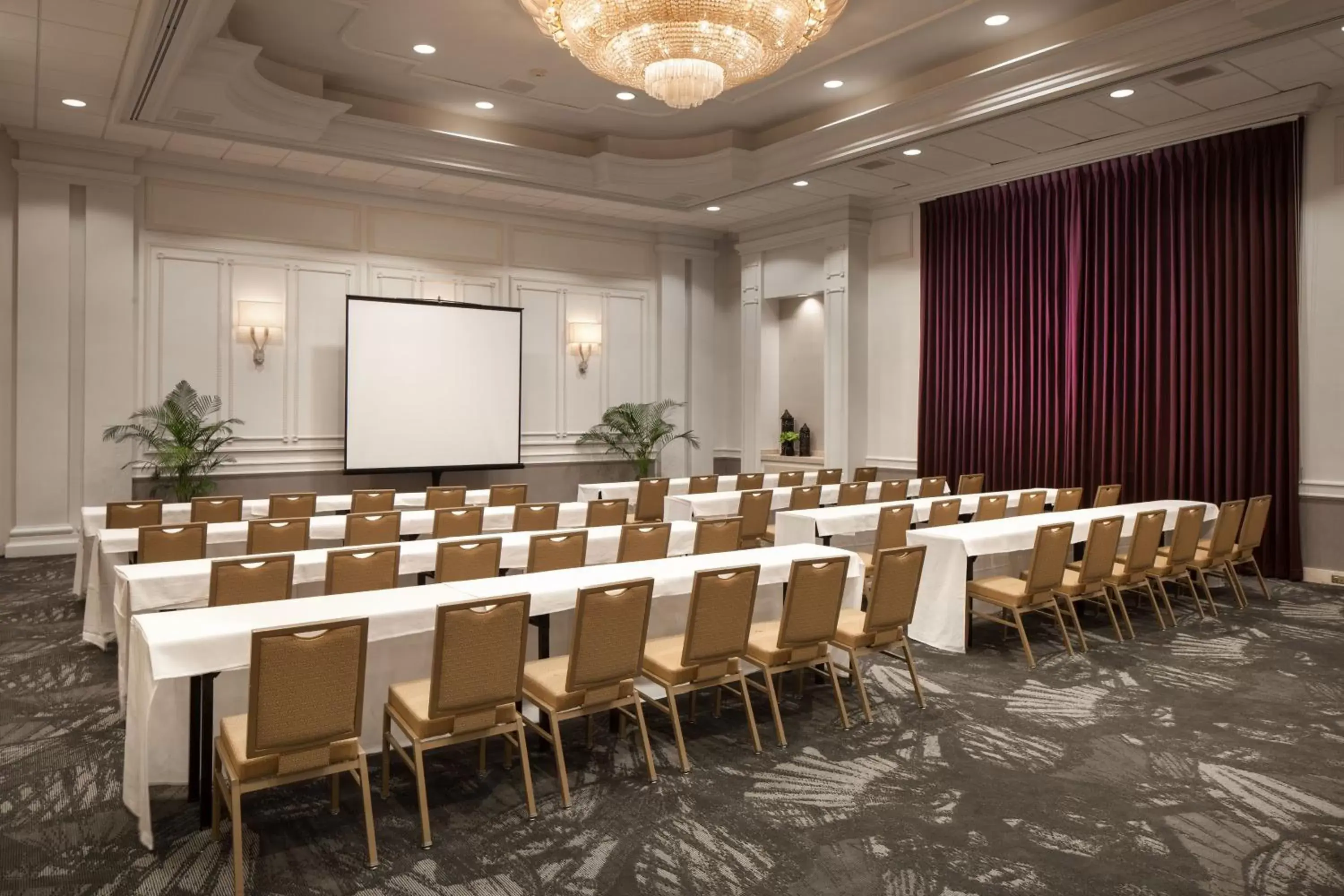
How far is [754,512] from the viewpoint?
8047 mm

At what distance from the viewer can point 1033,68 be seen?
7.71 meters

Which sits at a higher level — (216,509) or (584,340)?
(584,340)

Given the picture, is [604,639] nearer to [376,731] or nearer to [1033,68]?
[376,731]

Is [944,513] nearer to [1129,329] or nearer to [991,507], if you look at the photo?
[991,507]

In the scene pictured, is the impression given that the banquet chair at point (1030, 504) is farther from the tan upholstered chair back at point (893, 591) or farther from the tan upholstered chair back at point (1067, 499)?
the tan upholstered chair back at point (893, 591)

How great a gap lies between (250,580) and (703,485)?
543 centimetres

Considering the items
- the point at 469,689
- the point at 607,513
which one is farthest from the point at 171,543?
the point at 469,689

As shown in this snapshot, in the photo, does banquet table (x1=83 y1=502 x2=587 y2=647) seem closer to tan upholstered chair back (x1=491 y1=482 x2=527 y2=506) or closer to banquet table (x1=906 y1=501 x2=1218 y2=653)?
tan upholstered chair back (x1=491 y1=482 x2=527 y2=506)

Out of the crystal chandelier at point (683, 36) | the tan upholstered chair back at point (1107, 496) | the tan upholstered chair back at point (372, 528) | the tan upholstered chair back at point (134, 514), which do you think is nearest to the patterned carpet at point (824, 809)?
the tan upholstered chair back at point (134, 514)

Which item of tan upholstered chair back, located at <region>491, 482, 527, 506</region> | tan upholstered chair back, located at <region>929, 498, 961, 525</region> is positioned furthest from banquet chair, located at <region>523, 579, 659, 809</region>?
tan upholstered chair back, located at <region>491, 482, 527, 506</region>

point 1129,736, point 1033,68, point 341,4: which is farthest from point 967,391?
point 341,4

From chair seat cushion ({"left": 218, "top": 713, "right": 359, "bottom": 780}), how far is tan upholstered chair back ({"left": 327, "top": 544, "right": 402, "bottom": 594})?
1.36m

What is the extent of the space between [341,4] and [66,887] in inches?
265

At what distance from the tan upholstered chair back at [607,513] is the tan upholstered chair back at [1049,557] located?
9.77 ft
